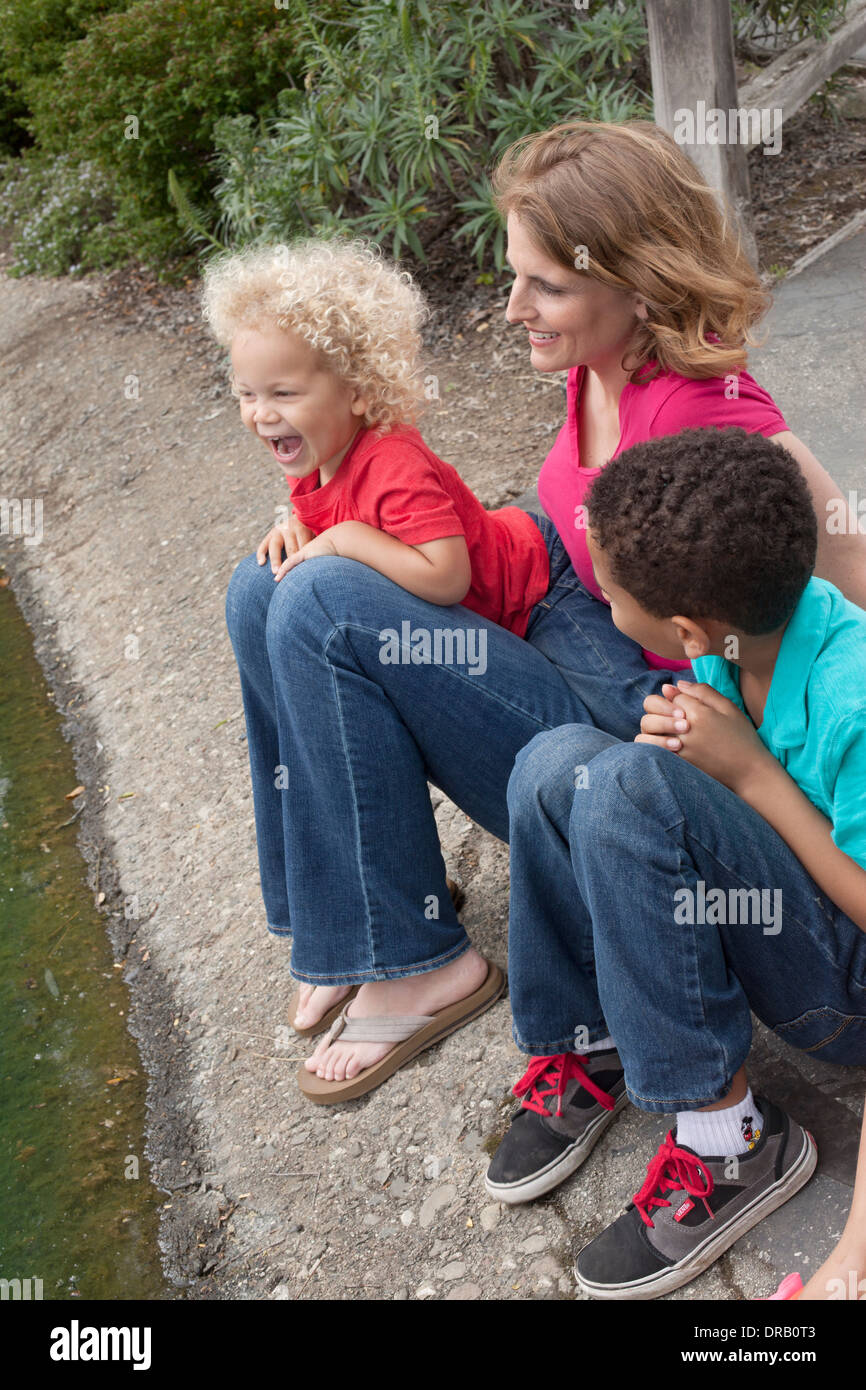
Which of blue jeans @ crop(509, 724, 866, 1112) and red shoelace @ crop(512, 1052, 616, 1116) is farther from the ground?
blue jeans @ crop(509, 724, 866, 1112)

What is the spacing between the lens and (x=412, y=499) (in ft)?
6.45

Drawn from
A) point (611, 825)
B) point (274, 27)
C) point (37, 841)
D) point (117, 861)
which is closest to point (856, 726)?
point (611, 825)

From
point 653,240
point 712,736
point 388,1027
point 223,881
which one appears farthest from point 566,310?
point 223,881

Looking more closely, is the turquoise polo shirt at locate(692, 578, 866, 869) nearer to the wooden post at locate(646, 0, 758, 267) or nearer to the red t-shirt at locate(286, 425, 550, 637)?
the red t-shirt at locate(286, 425, 550, 637)

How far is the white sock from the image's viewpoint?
159cm

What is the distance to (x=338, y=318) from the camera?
82.7 inches

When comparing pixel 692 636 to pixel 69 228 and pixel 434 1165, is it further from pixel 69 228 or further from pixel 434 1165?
pixel 69 228

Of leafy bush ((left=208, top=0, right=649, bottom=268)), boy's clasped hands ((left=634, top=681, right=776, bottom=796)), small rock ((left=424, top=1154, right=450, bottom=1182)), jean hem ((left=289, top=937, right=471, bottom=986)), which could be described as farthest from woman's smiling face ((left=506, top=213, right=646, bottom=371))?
leafy bush ((left=208, top=0, right=649, bottom=268))

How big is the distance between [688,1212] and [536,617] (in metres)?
0.94

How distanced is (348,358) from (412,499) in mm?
302

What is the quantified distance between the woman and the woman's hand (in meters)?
0.06

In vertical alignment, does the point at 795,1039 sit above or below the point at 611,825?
below

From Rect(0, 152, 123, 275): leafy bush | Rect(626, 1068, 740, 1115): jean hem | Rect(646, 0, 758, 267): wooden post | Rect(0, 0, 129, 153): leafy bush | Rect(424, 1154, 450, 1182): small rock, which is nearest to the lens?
Rect(626, 1068, 740, 1115): jean hem
